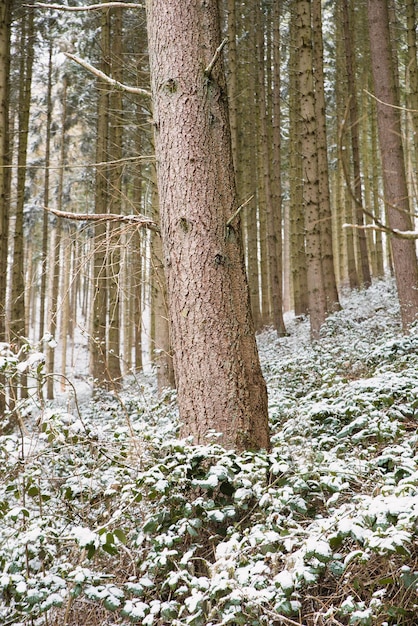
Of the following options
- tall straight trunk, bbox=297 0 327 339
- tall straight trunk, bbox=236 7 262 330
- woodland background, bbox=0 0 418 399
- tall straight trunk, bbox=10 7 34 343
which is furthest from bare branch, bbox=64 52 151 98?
tall straight trunk, bbox=236 7 262 330

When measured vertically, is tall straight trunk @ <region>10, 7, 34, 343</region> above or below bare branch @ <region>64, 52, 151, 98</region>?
above

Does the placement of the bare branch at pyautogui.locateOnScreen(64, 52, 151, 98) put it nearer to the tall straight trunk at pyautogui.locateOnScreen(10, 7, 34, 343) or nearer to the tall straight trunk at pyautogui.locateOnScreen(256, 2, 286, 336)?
the tall straight trunk at pyautogui.locateOnScreen(10, 7, 34, 343)

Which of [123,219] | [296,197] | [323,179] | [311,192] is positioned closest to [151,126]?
[311,192]

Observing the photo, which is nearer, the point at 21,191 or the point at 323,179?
the point at 21,191

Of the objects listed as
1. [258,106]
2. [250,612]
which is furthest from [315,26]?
[250,612]

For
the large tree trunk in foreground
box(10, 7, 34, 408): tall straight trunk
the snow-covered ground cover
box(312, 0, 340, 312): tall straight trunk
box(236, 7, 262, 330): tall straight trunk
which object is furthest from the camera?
box(236, 7, 262, 330): tall straight trunk

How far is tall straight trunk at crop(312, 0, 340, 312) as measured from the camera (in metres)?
10.2

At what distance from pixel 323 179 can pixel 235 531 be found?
32.5ft

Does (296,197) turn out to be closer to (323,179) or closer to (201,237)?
(323,179)

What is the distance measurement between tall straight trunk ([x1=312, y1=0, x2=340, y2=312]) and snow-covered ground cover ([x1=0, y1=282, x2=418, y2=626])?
627 centimetres

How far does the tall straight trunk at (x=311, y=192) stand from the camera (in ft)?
29.7

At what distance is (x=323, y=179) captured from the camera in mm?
11516

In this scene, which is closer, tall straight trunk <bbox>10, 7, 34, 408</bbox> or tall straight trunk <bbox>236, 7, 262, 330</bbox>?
tall straight trunk <bbox>10, 7, 34, 408</bbox>

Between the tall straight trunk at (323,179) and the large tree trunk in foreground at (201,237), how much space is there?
265 inches
